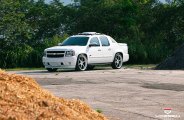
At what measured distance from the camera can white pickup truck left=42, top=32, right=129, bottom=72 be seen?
80.9ft

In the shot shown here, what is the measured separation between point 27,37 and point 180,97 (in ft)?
76.2

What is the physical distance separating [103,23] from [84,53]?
14679 millimetres

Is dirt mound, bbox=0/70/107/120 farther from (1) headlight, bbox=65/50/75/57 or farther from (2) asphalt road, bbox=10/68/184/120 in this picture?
(1) headlight, bbox=65/50/75/57

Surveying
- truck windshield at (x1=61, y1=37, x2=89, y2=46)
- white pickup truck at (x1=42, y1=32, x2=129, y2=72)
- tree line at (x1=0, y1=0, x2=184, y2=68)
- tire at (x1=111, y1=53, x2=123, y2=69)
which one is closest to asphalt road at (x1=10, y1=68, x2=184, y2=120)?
white pickup truck at (x1=42, y1=32, x2=129, y2=72)

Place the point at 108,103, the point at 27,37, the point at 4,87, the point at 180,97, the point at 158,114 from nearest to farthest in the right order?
the point at 4,87
the point at 158,114
the point at 108,103
the point at 180,97
the point at 27,37

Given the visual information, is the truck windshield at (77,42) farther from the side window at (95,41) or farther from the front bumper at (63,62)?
the front bumper at (63,62)

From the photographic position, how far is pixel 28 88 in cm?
812

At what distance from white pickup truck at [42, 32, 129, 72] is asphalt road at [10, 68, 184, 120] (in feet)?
16.0

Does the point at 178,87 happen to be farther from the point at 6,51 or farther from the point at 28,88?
the point at 6,51

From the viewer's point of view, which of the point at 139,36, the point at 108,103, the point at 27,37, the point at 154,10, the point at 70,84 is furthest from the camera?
the point at 154,10

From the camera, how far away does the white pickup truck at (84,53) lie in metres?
24.7

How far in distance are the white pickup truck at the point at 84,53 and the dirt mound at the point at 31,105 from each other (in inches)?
641

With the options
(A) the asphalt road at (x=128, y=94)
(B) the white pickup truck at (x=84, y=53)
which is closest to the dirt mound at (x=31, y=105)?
(A) the asphalt road at (x=128, y=94)

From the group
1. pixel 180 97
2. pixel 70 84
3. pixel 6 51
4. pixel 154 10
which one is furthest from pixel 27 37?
pixel 180 97
